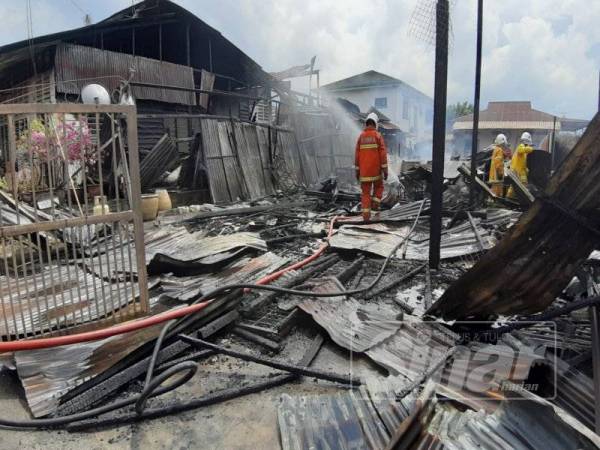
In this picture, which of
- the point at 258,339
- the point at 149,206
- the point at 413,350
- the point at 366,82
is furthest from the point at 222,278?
the point at 366,82

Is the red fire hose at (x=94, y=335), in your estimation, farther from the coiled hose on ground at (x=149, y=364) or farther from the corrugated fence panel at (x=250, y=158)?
the corrugated fence panel at (x=250, y=158)

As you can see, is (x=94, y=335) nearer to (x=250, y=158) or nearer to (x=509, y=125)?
(x=250, y=158)

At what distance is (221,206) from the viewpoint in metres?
10.3

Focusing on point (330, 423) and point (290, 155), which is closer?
point (330, 423)

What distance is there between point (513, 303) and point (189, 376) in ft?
7.11

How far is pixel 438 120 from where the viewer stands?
4.80 meters

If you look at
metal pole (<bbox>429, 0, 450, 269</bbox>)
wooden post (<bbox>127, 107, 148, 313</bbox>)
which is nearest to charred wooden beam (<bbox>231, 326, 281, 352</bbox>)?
wooden post (<bbox>127, 107, 148, 313</bbox>)

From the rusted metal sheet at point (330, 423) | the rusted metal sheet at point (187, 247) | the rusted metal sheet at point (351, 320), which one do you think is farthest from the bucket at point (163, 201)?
the rusted metal sheet at point (330, 423)

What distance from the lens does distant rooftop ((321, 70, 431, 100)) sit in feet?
119

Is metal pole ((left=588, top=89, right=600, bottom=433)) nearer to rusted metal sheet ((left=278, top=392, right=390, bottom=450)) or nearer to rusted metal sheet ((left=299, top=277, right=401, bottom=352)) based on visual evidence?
rusted metal sheet ((left=278, top=392, right=390, bottom=450))

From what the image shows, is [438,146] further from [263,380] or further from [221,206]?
[221,206]

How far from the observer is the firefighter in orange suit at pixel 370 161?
8.01 meters

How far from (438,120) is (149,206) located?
654 cm

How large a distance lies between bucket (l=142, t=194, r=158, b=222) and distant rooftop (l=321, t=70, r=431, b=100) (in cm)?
3196
